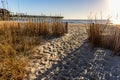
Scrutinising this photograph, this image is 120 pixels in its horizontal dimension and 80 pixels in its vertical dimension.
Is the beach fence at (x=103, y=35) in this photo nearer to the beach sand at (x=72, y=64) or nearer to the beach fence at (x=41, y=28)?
the beach sand at (x=72, y=64)

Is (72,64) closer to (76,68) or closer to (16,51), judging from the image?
(76,68)

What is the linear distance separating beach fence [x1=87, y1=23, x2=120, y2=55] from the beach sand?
19cm

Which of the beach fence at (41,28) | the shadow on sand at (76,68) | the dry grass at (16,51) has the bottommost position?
the shadow on sand at (76,68)

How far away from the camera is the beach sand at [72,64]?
3.06m

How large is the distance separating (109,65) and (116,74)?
0.38 metres

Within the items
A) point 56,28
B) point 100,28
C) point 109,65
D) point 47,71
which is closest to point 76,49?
point 100,28

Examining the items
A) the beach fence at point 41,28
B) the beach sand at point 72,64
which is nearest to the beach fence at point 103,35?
the beach sand at point 72,64

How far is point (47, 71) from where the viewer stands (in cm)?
321

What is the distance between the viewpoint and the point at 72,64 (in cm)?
361

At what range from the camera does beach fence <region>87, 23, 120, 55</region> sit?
174 inches

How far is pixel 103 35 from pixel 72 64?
150 cm

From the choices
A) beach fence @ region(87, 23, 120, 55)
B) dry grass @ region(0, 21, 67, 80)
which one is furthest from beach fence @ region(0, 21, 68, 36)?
beach fence @ region(87, 23, 120, 55)

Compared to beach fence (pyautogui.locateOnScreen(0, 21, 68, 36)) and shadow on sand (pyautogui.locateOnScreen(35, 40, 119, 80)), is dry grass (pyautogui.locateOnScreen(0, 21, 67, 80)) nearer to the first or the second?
beach fence (pyautogui.locateOnScreen(0, 21, 68, 36))

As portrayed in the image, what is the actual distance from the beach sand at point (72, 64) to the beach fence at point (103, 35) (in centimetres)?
19
